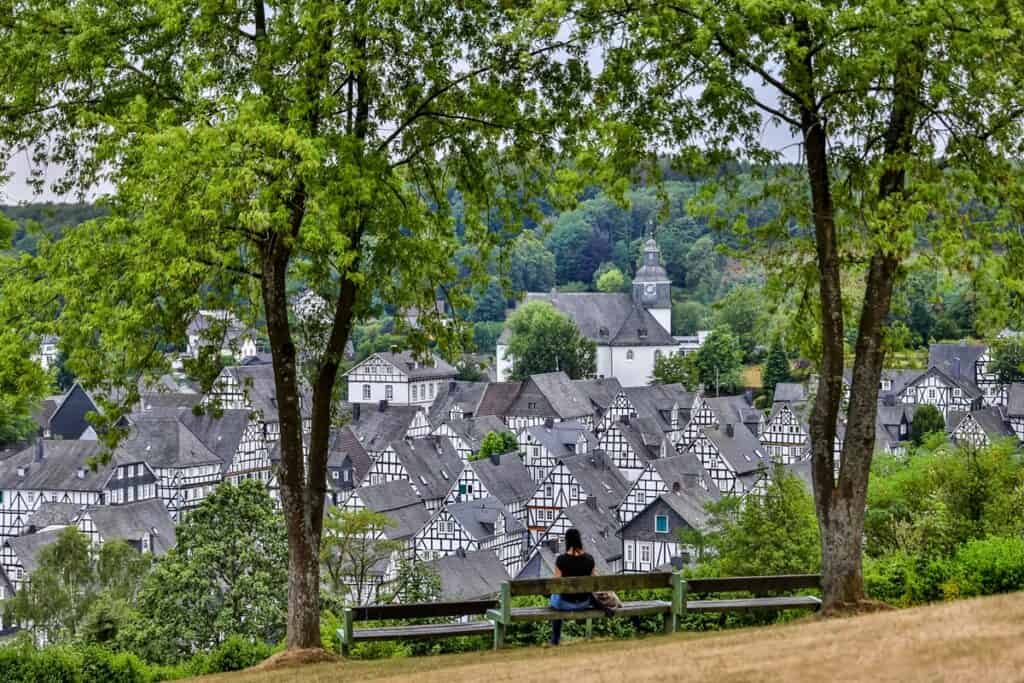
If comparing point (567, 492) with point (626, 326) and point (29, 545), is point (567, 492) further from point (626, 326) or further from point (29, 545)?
point (626, 326)

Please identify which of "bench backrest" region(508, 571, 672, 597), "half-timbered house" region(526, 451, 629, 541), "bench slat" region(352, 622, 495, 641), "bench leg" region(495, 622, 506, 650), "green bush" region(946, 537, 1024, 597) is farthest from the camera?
"half-timbered house" region(526, 451, 629, 541)

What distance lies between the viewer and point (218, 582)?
115 ft

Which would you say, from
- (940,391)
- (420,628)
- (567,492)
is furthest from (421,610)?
(940,391)

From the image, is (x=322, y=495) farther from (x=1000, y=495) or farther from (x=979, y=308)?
(x=1000, y=495)

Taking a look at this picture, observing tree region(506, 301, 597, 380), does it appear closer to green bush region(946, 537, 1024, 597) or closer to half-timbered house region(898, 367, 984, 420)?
half-timbered house region(898, 367, 984, 420)

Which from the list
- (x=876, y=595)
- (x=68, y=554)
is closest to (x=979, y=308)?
(x=876, y=595)

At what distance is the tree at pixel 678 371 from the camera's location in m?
115

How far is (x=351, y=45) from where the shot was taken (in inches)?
531

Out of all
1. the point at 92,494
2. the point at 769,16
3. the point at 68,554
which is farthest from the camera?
the point at 92,494

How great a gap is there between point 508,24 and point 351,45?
189cm

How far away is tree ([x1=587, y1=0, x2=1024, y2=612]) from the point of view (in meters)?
12.4

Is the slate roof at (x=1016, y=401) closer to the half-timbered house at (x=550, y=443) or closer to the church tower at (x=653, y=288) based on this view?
the half-timbered house at (x=550, y=443)

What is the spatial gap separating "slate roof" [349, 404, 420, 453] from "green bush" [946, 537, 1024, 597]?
75.0 metres

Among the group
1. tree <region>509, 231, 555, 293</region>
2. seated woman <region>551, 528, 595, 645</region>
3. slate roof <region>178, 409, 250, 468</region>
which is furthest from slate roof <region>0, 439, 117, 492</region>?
tree <region>509, 231, 555, 293</region>
